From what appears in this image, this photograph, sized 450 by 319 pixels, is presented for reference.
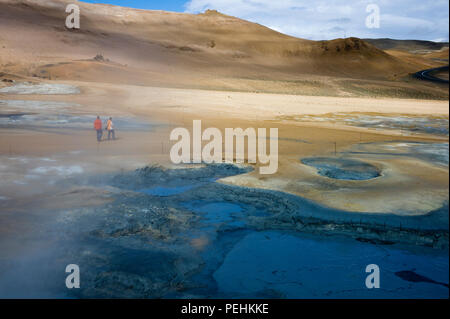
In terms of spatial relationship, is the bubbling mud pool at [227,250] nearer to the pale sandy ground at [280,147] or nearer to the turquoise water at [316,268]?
the turquoise water at [316,268]

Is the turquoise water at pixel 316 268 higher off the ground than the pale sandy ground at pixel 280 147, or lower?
lower

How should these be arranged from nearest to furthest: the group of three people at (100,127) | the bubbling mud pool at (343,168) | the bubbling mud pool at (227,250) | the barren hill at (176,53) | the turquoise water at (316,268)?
the turquoise water at (316,268)
the bubbling mud pool at (227,250)
the bubbling mud pool at (343,168)
the group of three people at (100,127)
the barren hill at (176,53)

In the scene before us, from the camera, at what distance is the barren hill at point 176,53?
36.5 m

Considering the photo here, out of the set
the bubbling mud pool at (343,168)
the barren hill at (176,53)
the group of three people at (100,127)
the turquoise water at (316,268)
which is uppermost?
the barren hill at (176,53)

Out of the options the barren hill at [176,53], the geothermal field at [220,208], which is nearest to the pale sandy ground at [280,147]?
the geothermal field at [220,208]

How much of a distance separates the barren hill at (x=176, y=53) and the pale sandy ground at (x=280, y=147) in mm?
12918

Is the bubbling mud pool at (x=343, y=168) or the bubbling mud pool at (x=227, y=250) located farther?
the bubbling mud pool at (x=343, y=168)

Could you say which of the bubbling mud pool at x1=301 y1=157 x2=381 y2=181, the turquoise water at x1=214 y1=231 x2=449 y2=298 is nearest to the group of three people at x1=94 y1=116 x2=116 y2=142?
the bubbling mud pool at x1=301 y1=157 x2=381 y2=181

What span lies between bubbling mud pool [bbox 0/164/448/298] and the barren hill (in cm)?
2841

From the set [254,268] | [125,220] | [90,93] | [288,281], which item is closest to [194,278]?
[254,268]

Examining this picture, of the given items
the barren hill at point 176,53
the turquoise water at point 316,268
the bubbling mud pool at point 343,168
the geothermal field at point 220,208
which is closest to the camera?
the turquoise water at point 316,268

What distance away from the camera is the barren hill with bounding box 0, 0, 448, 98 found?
36531 mm

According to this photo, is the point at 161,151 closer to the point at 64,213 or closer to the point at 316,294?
the point at 64,213

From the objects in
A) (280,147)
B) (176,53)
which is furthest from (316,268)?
(176,53)
